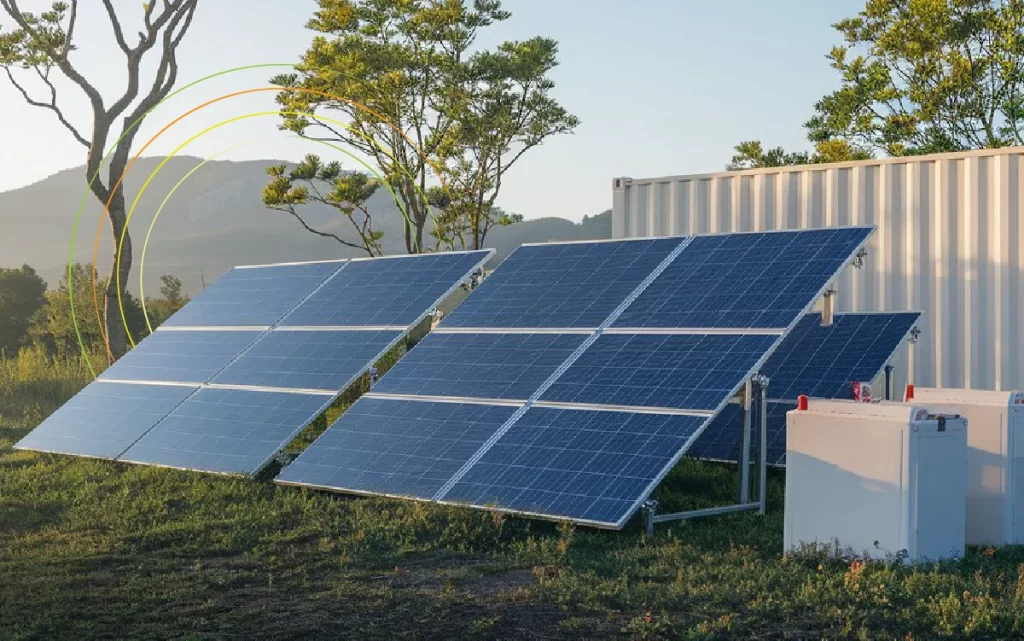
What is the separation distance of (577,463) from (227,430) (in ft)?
16.9

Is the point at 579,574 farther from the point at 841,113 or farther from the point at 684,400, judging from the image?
the point at 841,113

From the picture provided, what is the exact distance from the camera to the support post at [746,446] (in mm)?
10609

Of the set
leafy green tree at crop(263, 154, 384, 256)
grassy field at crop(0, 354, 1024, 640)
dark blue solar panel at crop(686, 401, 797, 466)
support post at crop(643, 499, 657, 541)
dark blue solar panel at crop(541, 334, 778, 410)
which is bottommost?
grassy field at crop(0, 354, 1024, 640)

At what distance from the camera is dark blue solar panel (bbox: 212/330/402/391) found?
13695 mm

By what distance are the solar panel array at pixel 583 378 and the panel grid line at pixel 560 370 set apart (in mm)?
17

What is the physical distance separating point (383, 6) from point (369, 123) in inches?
132

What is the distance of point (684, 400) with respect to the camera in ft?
33.8

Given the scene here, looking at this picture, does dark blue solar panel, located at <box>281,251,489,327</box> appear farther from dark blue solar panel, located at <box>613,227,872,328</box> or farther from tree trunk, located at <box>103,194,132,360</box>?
tree trunk, located at <box>103,194,132,360</box>

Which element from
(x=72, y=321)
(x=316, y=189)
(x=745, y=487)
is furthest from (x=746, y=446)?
(x=72, y=321)

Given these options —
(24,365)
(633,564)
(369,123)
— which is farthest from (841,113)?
(633,564)

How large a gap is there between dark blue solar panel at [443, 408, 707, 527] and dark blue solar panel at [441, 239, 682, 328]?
1848mm

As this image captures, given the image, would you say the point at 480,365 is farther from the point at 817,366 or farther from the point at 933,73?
the point at 933,73

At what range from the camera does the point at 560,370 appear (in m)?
11.6

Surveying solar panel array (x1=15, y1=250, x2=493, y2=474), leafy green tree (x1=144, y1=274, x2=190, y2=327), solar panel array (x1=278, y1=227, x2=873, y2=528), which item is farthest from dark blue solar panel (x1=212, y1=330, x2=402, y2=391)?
leafy green tree (x1=144, y1=274, x2=190, y2=327)
